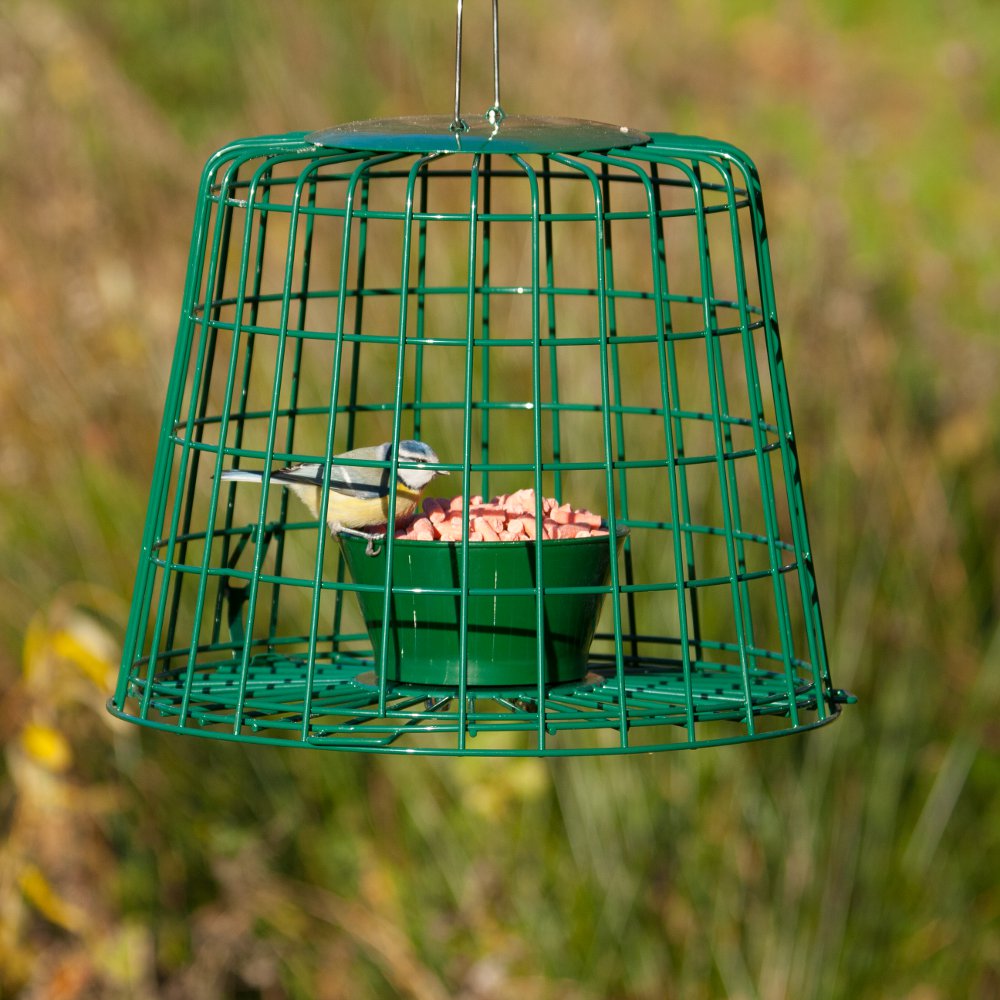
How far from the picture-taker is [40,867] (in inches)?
246

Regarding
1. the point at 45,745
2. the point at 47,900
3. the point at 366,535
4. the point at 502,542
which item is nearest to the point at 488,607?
the point at 502,542

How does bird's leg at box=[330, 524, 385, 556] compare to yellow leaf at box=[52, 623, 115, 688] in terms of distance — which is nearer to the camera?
bird's leg at box=[330, 524, 385, 556]

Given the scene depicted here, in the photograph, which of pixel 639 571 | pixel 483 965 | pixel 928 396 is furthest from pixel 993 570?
pixel 483 965

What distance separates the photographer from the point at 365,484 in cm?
388

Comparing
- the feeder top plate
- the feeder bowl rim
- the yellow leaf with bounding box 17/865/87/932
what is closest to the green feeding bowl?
the feeder bowl rim

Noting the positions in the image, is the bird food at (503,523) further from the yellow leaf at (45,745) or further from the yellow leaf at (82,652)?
the yellow leaf at (45,745)

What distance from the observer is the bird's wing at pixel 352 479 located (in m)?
3.87

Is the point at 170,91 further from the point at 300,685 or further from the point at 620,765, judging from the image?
the point at 300,685

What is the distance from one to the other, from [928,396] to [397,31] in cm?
533

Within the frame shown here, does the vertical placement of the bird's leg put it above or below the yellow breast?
below

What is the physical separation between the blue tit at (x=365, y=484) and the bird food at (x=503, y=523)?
0.09 metres

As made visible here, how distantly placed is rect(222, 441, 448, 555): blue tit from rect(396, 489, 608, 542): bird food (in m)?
0.09

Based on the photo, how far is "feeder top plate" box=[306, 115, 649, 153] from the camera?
335cm

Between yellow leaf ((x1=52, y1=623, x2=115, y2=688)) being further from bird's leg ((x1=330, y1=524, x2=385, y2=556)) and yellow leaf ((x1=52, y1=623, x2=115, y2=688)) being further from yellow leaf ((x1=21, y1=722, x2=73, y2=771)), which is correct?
bird's leg ((x1=330, y1=524, x2=385, y2=556))
